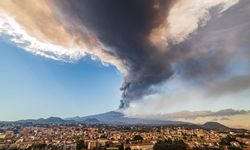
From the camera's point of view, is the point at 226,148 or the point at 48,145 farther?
A: the point at 48,145

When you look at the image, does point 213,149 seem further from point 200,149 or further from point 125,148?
point 125,148

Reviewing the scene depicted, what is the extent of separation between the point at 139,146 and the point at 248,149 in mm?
29634

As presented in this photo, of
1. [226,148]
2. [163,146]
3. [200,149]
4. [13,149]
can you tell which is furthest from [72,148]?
[226,148]

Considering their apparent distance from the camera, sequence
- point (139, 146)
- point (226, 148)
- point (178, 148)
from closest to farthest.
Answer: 1. point (178, 148)
2. point (226, 148)
3. point (139, 146)

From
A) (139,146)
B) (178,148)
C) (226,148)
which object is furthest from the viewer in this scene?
(139,146)

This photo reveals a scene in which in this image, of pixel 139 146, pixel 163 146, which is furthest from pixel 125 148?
pixel 163 146

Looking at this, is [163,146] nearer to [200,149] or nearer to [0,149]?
[200,149]

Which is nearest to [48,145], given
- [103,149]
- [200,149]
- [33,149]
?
[33,149]

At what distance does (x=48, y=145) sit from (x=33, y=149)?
7.43 m

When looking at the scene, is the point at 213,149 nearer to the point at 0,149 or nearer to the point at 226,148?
the point at 226,148

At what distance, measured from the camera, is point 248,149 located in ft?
223

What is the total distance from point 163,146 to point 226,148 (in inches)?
704

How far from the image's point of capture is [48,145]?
80.0 m

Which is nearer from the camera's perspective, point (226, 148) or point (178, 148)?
point (178, 148)
